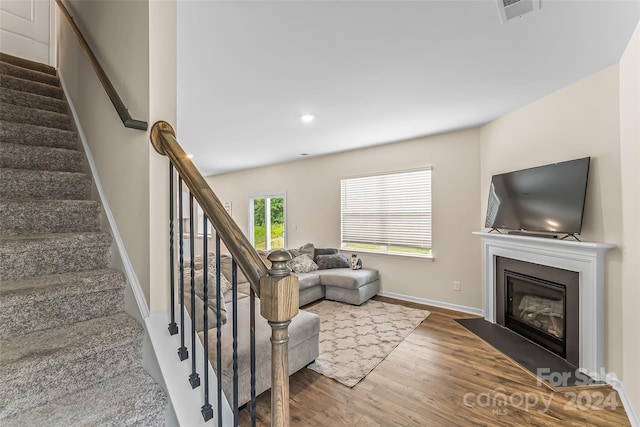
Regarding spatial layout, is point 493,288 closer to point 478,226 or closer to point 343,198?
point 478,226

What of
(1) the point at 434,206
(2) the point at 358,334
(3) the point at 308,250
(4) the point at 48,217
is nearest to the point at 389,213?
(1) the point at 434,206

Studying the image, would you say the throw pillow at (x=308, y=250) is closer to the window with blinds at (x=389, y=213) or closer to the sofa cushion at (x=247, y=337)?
the window with blinds at (x=389, y=213)

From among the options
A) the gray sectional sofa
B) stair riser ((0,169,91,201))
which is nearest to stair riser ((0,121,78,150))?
stair riser ((0,169,91,201))

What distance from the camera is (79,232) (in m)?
1.61

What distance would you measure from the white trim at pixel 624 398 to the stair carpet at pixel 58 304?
285cm

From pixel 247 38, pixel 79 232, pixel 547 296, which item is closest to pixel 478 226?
pixel 547 296

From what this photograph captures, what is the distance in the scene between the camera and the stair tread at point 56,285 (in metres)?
1.14

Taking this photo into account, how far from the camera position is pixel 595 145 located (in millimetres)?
2381

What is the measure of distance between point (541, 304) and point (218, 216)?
136 inches

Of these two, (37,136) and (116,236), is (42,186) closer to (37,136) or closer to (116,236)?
(37,136)

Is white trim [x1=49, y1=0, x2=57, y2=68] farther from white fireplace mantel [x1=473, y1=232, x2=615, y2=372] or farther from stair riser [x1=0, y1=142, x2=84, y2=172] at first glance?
white fireplace mantel [x1=473, y1=232, x2=615, y2=372]

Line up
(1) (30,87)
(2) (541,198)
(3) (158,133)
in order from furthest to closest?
(2) (541,198)
(1) (30,87)
(3) (158,133)

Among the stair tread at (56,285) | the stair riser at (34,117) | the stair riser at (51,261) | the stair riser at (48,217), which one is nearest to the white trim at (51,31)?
the stair riser at (34,117)

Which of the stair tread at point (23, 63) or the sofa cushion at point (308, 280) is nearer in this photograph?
the stair tread at point (23, 63)
